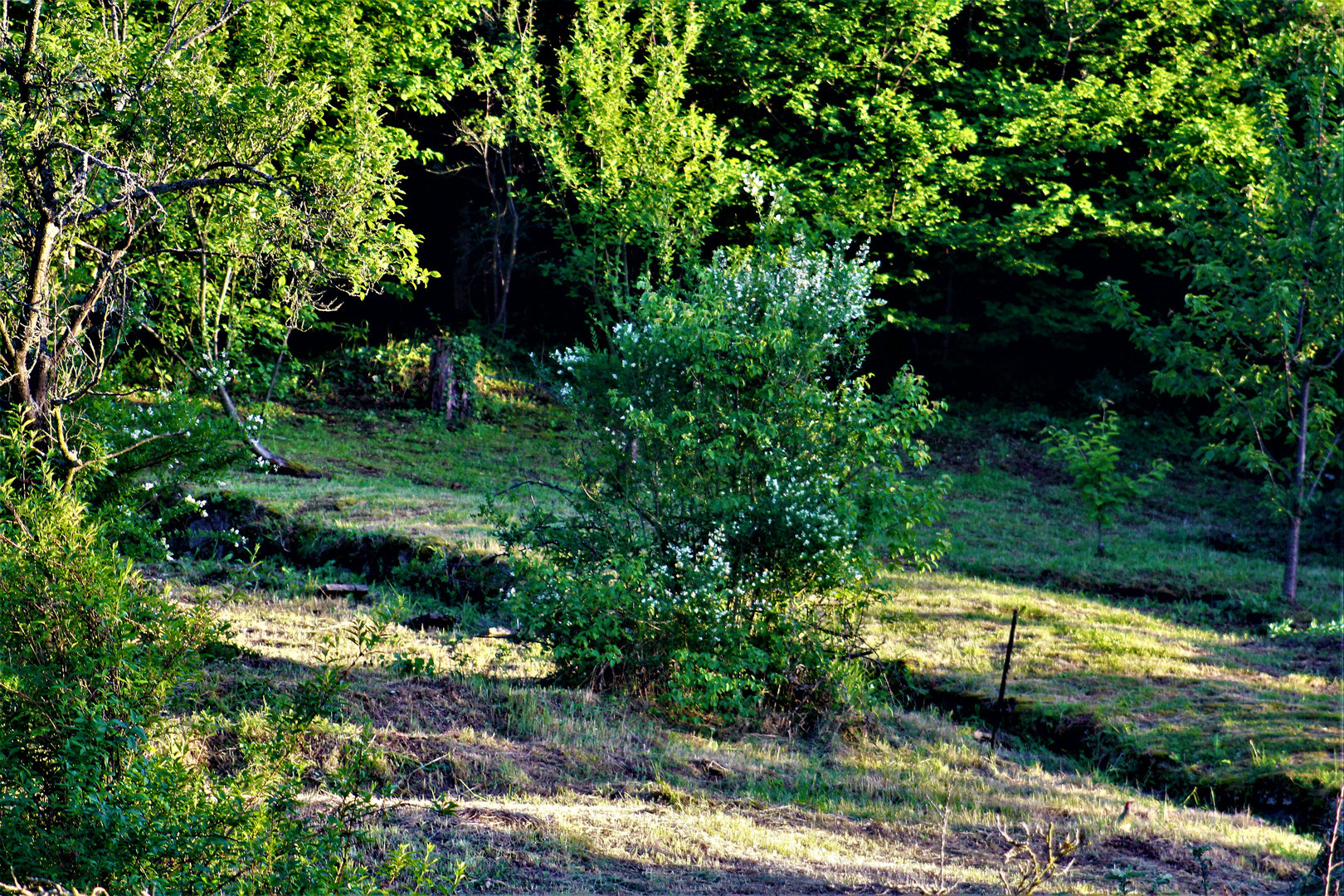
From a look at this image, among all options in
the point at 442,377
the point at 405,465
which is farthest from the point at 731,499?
the point at 442,377

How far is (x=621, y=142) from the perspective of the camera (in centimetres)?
1695

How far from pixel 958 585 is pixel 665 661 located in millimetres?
5630

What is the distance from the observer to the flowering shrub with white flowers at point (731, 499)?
8.17 m

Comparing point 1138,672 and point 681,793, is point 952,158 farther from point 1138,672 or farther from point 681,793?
point 681,793

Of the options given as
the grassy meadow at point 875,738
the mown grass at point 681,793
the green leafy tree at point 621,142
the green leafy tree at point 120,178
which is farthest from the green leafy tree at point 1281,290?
the green leafy tree at point 120,178

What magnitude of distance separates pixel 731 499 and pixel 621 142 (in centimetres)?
994

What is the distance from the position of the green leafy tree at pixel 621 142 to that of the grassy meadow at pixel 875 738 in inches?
191

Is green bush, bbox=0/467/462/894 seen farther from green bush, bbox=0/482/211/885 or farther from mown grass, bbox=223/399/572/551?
mown grass, bbox=223/399/572/551

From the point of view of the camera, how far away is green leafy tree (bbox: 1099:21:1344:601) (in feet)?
43.4

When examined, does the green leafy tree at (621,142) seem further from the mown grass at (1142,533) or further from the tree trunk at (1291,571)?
the tree trunk at (1291,571)

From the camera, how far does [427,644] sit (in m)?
8.94

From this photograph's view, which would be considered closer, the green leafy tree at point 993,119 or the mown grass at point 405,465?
the mown grass at point 405,465

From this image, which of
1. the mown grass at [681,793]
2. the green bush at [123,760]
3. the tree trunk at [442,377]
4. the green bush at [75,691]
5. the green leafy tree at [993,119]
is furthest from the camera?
the green leafy tree at [993,119]

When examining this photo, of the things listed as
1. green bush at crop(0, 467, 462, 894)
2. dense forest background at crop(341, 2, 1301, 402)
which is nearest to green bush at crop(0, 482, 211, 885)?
green bush at crop(0, 467, 462, 894)
